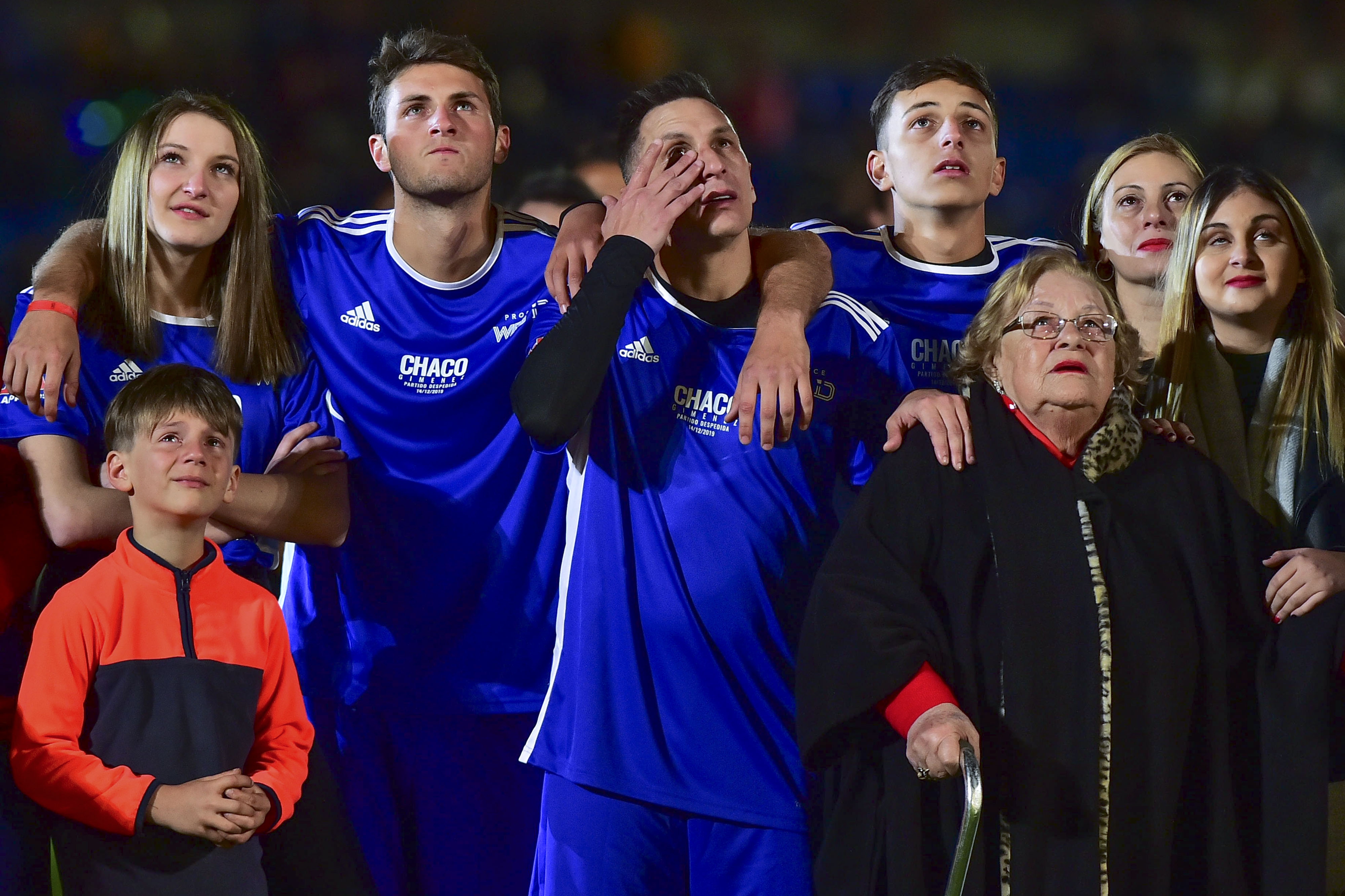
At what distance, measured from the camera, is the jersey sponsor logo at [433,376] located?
2566 mm

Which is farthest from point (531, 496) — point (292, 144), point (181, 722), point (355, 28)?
point (355, 28)

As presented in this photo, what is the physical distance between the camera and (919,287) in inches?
106

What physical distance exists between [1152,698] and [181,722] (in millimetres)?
1447

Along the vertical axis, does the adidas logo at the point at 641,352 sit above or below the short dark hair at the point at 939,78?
below

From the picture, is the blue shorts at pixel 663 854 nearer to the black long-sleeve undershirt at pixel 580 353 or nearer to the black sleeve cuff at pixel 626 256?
the black long-sleeve undershirt at pixel 580 353

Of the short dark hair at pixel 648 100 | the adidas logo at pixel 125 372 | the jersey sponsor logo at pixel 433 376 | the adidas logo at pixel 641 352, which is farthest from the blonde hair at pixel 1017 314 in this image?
the adidas logo at pixel 125 372

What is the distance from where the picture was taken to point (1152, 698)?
188cm

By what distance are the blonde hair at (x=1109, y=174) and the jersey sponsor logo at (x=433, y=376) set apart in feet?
4.86

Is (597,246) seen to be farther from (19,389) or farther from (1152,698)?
(1152,698)

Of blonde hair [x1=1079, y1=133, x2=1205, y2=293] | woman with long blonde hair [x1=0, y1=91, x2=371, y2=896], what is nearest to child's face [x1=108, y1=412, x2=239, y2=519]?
woman with long blonde hair [x1=0, y1=91, x2=371, y2=896]

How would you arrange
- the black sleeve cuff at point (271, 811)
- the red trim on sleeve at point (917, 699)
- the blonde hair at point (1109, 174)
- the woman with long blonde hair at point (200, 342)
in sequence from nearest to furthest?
1. the red trim on sleeve at point (917, 699)
2. the black sleeve cuff at point (271, 811)
3. the woman with long blonde hair at point (200, 342)
4. the blonde hair at point (1109, 174)

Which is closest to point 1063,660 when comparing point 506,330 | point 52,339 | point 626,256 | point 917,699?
point 917,699

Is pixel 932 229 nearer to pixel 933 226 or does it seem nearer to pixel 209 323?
pixel 933 226

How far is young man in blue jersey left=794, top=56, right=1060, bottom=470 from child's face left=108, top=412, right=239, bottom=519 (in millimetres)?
1300
